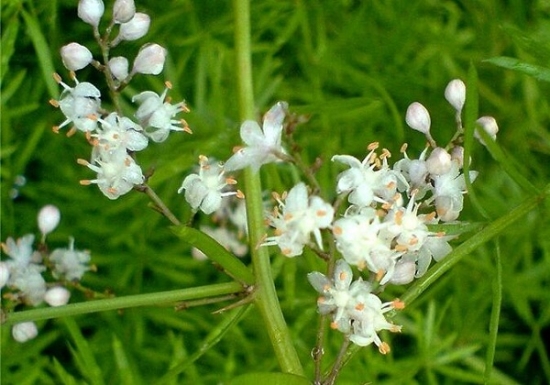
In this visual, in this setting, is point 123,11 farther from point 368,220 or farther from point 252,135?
point 368,220

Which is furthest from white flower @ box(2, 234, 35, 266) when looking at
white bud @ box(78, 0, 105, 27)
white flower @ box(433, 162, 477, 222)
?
white flower @ box(433, 162, 477, 222)

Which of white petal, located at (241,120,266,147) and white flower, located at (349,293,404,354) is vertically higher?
white petal, located at (241,120,266,147)

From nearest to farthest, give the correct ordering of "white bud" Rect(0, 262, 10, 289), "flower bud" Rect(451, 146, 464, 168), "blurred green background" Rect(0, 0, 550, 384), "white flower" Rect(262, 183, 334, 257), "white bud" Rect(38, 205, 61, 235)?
1. "white flower" Rect(262, 183, 334, 257)
2. "flower bud" Rect(451, 146, 464, 168)
3. "white bud" Rect(0, 262, 10, 289)
4. "white bud" Rect(38, 205, 61, 235)
5. "blurred green background" Rect(0, 0, 550, 384)

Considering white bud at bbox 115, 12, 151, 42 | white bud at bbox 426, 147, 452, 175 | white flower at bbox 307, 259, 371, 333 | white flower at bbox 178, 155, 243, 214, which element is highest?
white bud at bbox 115, 12, 151, 42

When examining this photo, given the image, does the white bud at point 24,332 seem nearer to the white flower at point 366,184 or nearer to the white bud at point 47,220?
the white bud at point 47,220

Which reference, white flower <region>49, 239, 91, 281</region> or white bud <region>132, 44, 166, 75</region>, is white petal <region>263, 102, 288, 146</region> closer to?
white bud <region>132, 44, 166, 75</region>

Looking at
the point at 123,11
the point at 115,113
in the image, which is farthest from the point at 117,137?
the point at 123,11

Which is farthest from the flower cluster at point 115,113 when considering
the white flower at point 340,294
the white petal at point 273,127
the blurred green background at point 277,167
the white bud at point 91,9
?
the blurred green background at point 277,167
